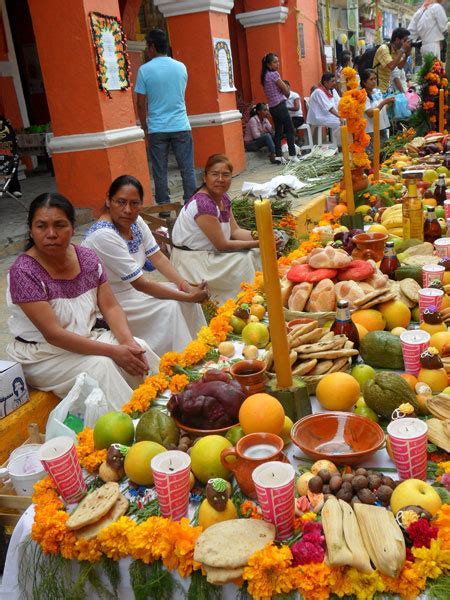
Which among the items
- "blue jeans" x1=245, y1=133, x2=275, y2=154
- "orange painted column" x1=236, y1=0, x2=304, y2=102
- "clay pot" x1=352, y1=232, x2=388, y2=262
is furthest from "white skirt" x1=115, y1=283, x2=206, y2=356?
"orange painted column" x1=236, y1=0, x2=304, y2=102

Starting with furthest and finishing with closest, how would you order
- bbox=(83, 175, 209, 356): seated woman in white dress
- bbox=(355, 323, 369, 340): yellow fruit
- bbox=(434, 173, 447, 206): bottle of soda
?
bbox=(434, 173, 447, 206): bottle of soda
bbox=(83, 175, 209, 356): seated woman in white dress
bbox=(355, 323, 369, 340): yellow fruit

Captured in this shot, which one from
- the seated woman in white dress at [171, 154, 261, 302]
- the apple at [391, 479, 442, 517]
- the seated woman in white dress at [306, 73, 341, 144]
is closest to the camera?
the apple at [391, 479, 442, 517]

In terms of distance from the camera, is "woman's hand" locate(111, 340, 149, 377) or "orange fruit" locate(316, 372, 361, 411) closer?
"orange fruit" locate(316, 372, 361, 411)

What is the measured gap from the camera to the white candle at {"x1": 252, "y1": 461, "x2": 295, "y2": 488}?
1.18 meters

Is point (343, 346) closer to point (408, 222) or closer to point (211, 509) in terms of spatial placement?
point (211, 509)

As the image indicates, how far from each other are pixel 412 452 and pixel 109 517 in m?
0.71

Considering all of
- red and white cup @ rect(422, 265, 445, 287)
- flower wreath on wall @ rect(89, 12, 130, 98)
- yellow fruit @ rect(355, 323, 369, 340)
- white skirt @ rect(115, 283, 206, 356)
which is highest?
flower wreath on wall @ rect(89, 12, 130, 98)

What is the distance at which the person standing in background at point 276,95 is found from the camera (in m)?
9.18

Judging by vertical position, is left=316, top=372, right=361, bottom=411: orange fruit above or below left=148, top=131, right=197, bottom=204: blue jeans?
below

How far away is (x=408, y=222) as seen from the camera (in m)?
3.09

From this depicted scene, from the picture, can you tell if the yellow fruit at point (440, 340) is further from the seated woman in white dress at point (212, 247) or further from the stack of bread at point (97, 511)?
the seated woman in white dress at point (212, 247)

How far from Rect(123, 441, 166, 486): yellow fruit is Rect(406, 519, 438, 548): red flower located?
64 cm

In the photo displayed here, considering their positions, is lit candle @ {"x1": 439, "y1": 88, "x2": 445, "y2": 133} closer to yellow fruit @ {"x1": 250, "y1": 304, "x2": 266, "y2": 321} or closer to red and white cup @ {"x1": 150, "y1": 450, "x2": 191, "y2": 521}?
yellow fruit @ {"x1": 250, "y1": 304, "x2": 266, "y2": 321}

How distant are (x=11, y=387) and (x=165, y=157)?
13.7ft
